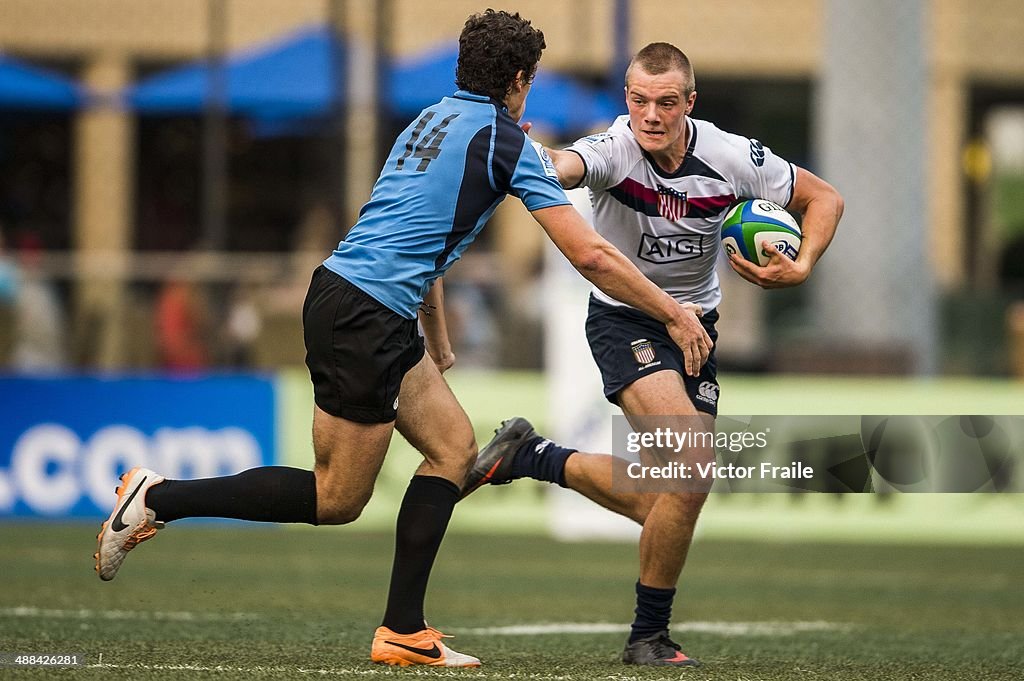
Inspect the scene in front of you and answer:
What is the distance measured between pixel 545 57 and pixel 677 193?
18.1 metres

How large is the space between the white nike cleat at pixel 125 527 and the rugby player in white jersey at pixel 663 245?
48.3 inches

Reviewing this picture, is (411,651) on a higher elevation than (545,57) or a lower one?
lower

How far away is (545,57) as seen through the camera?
2467 centimetres

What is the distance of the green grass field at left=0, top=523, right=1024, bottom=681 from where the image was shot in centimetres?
666

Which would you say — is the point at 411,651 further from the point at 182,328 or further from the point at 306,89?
the point at 306,89

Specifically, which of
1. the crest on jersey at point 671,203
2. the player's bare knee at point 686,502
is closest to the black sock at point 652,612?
the player's bare knee at point 686,502

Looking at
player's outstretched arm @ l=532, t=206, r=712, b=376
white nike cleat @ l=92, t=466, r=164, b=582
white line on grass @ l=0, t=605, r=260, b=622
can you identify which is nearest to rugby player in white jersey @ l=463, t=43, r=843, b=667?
player's outstretched arm @ l=532, t=206, r=712, b=376

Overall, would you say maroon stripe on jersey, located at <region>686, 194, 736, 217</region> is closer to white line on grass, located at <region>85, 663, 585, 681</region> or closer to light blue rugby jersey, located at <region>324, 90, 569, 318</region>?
light blue rugby jersey, located at <region>324, 90, 569, 318</region>

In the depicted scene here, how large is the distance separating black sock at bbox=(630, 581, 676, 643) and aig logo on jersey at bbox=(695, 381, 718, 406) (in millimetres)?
729

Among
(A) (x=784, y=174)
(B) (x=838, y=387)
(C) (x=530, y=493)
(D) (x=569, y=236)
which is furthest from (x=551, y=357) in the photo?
(D) (x=569, y=236)

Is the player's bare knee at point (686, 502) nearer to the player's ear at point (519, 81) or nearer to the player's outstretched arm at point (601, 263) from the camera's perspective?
the player's outstretched arm at point (601, 263)

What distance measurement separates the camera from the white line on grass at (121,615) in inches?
316

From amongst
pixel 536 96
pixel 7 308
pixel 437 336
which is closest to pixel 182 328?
pixel 7 308

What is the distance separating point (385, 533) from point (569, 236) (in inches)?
290
